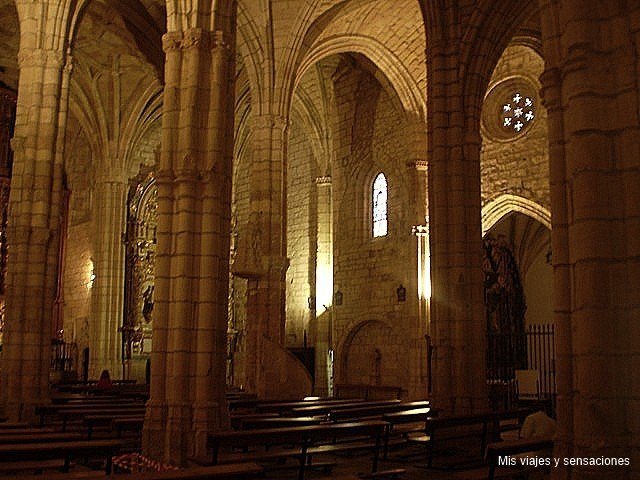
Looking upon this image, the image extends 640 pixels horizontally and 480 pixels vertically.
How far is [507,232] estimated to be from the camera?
25.9 m

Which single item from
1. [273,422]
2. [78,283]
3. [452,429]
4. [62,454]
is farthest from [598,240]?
[78,283]

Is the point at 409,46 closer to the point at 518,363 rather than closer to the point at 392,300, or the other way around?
the point at 392,300

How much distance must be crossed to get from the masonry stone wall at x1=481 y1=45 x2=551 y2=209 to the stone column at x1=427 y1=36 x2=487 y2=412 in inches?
278

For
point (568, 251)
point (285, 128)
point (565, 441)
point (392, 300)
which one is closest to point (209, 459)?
point (565, 441)

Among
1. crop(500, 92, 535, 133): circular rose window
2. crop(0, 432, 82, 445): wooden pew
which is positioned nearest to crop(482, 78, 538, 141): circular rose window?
crop(500, 92, 535, 133): circular rose window

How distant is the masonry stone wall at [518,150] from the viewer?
1939 cm

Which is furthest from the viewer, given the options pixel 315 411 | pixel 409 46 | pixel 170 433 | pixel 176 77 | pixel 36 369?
pixel 409 46

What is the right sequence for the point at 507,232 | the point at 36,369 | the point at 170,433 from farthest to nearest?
the point at 507,232 → the point at 36,369 → the point at 170,433

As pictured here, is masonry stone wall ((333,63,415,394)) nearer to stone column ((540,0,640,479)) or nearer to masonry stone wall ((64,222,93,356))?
masonry stone wall ((64,222,93,356))

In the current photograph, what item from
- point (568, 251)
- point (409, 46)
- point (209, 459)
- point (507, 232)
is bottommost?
point (209, 459)

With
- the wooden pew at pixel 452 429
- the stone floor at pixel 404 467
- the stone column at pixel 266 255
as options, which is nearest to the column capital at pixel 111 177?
the stone column at pixel 266 255

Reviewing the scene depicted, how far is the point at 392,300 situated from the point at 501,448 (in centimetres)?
1511

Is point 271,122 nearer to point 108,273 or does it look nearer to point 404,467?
point 404,467

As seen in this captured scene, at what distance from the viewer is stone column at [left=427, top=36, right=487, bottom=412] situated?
11.9 m
